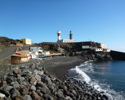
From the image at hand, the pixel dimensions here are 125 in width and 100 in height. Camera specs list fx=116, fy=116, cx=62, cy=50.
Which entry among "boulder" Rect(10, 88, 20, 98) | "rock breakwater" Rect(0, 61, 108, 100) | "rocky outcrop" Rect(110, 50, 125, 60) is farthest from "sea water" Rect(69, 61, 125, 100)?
"rocky outcrop" Rect(110, 50, 125, 60)

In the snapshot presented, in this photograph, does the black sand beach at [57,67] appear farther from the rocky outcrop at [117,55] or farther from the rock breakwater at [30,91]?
the rocky outcrop at [117,55]

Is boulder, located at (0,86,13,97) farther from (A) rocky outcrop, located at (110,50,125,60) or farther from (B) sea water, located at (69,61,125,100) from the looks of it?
(A) rocky outcrop, located at (110,50,125,60)

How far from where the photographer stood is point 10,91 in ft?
32.5

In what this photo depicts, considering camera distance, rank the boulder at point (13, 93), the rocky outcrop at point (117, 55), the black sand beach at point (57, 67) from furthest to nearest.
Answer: the rocky outcrop at point (117, 55) → the black sand beach at point (57, 67) → the boulder at point (13, 93)

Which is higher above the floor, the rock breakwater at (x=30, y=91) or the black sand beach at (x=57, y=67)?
the rock breakwater at (x=30, y=91)

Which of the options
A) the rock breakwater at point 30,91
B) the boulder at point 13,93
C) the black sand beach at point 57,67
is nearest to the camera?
the boulder at point 13,93

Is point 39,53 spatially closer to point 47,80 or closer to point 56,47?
point 56,47

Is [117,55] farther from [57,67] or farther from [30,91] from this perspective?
[30,91]

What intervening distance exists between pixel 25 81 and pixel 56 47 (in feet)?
175

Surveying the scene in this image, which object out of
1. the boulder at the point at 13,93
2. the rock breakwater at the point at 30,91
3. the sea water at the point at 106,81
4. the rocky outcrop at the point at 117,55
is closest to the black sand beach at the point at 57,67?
the sea water at the point at 106,81

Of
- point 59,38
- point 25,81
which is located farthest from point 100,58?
point 25,81

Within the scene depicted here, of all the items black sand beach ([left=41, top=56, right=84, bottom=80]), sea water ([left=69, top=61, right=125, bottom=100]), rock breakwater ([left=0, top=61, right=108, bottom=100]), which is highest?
rock breakwater ([left=0, top=61, right=108, bottom=100])

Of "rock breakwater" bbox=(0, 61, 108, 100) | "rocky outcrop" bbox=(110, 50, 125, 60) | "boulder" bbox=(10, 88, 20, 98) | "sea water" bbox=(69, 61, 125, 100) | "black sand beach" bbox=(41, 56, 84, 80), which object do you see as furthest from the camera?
Answer: "rocky outcrop" bbox=(110, 50, 125, 60)

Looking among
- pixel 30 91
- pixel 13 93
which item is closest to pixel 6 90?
pixel 13 93
